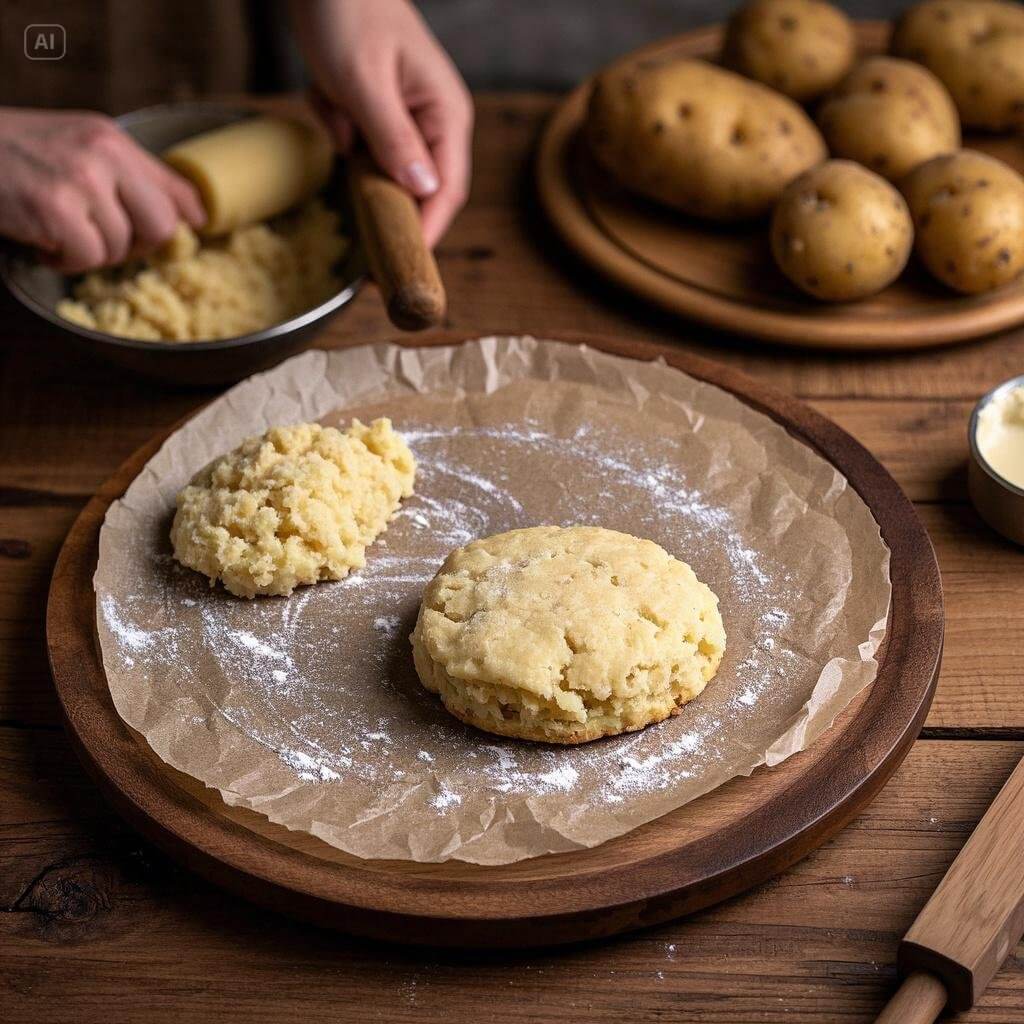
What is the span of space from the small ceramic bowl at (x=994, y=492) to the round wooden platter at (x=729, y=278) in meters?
0.37

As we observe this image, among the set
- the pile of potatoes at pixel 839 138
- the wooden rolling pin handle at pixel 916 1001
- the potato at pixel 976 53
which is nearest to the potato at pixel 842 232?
the pile of potatoes at pixel 839 138

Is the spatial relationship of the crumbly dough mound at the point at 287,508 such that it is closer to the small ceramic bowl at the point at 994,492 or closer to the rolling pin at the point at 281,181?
the rolling pin at the point at 281,181

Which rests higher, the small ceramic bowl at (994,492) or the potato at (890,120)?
the potato at (890,120)

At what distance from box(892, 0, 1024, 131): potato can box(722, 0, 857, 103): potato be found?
174 millimetres

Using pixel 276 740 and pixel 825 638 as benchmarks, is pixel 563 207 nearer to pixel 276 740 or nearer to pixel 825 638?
pixel 825 638

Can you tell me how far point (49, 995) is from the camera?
156 centimetres

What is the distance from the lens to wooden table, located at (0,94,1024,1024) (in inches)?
60.9

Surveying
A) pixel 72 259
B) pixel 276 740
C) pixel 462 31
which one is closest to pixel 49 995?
pixel 276 740

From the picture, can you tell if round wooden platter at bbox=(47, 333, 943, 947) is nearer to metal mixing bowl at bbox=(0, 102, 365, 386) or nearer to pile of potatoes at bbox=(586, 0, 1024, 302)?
metal mixing bowl at bbox=(0, 102, 365, 386)

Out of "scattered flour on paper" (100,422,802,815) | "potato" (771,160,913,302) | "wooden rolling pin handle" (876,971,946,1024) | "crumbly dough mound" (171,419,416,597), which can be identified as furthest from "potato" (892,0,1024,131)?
"wooden rolling pin handle" (876,971,946,1024)

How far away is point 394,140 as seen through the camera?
2.50m

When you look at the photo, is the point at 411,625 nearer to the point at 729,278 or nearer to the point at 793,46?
the point at 729,278

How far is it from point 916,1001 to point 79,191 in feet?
6.24

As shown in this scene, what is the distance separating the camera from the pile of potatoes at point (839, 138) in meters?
2.43
